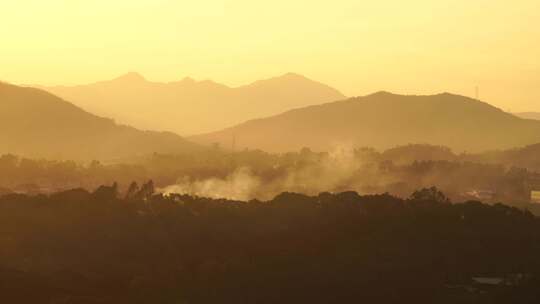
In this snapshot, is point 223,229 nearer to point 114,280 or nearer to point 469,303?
point 114,280

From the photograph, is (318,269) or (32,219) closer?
(318,269)

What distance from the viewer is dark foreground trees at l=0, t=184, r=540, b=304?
77688mm

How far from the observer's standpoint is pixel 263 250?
94.6 metres

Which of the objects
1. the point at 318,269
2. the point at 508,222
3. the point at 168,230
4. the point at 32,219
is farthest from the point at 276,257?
the point at 508,222

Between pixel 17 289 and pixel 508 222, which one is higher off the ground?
pixel 508 222

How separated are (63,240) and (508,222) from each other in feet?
188

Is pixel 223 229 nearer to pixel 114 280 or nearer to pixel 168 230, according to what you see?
pixel 168 230

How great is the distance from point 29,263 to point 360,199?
172 ft

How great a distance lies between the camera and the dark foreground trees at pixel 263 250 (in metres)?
77.7

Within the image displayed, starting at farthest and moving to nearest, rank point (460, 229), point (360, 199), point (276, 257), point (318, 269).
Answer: point (360, 199) < point (460, 229) < point (276, 257) < point (318, 269)

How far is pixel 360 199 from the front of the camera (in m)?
123

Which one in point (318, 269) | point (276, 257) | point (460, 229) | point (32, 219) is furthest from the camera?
point (460, 229)

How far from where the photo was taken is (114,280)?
80.6 meters

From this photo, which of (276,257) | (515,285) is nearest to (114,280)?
(276,257)
